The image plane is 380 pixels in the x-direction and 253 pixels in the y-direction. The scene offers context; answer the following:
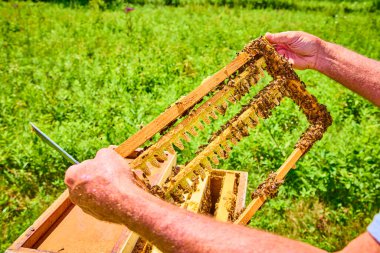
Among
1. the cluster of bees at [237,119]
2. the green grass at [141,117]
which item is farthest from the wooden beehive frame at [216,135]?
the green grass at [141,117]

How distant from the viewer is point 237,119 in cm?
222

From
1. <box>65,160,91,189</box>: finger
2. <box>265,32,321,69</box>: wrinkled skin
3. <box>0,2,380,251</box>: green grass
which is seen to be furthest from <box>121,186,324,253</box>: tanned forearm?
<box>0,2,380,251</box>: green grass

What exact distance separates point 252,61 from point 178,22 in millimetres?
9074

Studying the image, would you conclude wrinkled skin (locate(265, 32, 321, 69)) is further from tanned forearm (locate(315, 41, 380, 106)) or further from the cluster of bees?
the cluster of bees

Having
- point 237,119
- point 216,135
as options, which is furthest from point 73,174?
point 237,119

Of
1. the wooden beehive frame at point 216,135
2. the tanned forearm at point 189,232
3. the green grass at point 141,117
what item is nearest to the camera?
the tanned forearm at point 189,232

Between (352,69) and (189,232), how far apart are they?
1.97 metres

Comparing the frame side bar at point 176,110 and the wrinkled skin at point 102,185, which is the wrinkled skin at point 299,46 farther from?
the wrinkled skin at point 102,185

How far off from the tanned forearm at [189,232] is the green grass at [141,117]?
252cm

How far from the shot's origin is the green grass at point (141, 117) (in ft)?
12.7

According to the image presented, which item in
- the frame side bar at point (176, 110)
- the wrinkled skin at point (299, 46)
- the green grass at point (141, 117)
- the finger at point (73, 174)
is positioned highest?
the wrinkled skin at point (299, 46)

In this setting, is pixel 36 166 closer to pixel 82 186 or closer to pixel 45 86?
pixel 45 86

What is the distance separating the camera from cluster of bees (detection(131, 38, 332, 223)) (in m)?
1.96

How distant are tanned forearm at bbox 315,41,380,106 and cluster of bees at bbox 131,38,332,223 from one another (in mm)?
332
